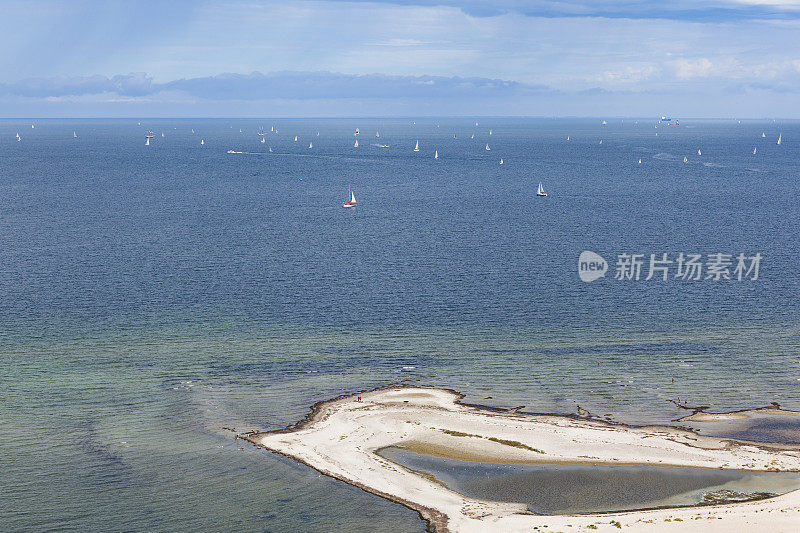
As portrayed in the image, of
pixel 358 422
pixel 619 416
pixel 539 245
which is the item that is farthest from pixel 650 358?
pixel 539 245
